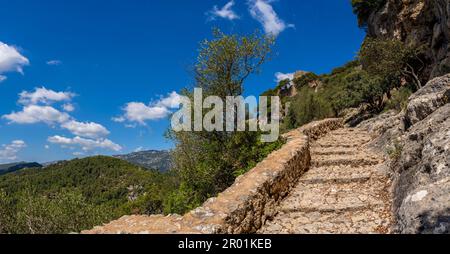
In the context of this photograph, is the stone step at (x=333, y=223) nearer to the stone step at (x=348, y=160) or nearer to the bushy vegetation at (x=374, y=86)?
the stone step at (x=348, y=160)

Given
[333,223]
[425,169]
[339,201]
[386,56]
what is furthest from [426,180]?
[386,56]

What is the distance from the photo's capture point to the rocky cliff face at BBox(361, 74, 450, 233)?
5.92 meters

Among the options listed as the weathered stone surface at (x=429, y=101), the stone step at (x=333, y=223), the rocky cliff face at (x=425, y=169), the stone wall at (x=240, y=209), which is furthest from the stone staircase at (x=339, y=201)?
the weathered stone surface at (x=429, y=101)

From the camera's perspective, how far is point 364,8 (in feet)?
163

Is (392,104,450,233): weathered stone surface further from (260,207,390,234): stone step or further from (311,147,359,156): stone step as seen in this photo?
(311,147,359,156): stone step

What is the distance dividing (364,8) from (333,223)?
49856 mm

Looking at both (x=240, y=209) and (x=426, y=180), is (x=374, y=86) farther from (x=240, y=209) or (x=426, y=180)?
(x=240, y=209)

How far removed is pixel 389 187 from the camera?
9828mm

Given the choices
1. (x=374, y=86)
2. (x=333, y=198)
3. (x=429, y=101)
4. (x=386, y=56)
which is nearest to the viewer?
(x=333, y=198)

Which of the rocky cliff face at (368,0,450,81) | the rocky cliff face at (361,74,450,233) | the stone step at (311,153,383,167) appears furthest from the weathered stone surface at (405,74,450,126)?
the rocky cliff face at (368,0,450,81)

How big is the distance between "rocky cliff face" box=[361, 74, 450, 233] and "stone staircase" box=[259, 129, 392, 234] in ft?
1.88

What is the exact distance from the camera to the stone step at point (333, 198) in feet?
29.7
